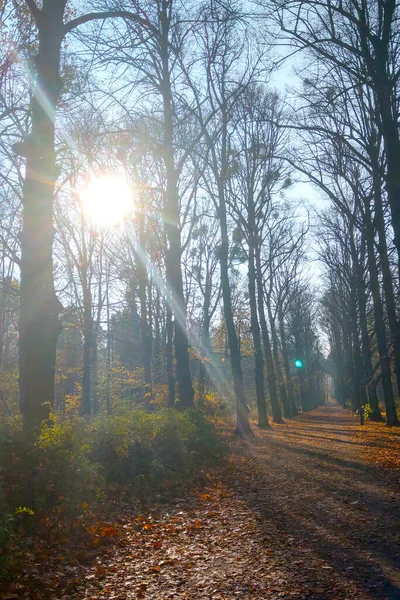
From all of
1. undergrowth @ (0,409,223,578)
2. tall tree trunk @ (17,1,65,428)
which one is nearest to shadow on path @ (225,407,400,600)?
undergrowth @ (0,409,223,578)

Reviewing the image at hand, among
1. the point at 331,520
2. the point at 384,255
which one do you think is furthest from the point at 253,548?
the point at 384,255

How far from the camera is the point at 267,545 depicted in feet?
21.0

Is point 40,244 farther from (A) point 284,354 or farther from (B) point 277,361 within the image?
(A) point 284,354

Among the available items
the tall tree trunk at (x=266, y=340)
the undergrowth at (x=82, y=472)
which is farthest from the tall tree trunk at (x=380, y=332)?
the undergrowth at (x=82, y=472)

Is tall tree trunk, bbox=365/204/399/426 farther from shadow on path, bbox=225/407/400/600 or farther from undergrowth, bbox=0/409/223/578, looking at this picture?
undergrowth, bbox=0/409/223/578

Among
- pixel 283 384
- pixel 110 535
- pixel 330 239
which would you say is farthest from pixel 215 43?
pixel 283 384

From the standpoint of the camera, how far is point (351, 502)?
8336 mm

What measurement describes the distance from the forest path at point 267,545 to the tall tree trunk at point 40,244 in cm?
293

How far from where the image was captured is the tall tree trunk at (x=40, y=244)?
30.1 feet

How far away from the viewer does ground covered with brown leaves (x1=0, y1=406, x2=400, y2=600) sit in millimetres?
5000

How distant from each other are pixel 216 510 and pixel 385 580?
404 centimetres

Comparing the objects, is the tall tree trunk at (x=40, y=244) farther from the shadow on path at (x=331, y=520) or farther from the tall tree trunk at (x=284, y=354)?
the tall tree trunk at (x=284, y=354)

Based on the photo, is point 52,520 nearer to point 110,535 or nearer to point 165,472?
point 110,535

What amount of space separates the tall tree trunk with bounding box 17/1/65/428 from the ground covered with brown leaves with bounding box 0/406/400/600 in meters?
2.72
